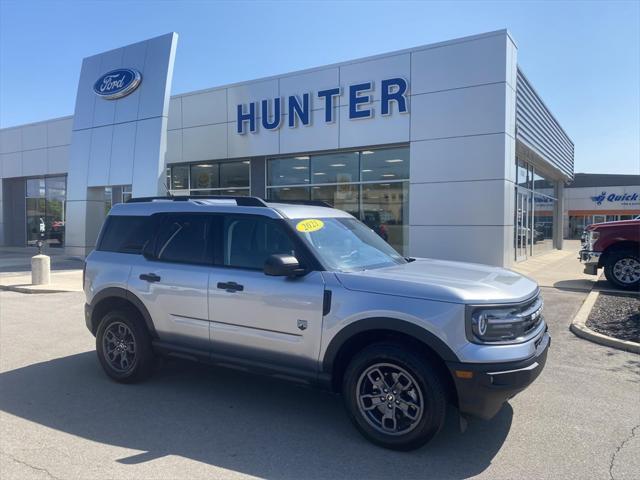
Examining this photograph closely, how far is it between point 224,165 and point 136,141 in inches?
129

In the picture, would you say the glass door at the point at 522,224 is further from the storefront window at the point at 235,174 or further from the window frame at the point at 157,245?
the window frame at the point at 157,245

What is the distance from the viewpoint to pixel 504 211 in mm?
13367

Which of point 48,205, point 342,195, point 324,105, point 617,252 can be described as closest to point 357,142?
point 324,105

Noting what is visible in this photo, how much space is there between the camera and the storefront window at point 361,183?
51.3ft

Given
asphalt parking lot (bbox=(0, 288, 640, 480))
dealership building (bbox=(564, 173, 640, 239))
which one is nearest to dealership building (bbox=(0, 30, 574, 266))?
asphalt parking lot (bbox=(0, 288, 640, 480))

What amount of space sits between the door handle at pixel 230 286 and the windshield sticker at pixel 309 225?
74 centimetres

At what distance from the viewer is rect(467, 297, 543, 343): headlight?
11.7ft

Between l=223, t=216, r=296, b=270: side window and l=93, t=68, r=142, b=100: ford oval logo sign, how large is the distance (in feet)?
50.0

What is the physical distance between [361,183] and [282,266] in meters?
12.6

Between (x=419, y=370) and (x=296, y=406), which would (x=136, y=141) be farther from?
(x=419, y=370)

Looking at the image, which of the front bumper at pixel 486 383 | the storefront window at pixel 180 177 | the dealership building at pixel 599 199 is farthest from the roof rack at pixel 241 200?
the dealership building at pixel 599 199

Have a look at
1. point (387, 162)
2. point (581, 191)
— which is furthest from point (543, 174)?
point (581, 191)

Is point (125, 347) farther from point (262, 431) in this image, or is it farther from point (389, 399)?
point (389, 399)

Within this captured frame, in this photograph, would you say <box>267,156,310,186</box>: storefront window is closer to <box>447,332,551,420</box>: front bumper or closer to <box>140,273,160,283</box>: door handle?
<box>140,273,160,283</box>: door handle
